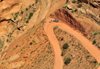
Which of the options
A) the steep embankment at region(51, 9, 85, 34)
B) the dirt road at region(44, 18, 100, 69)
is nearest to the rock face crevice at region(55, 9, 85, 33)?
the steep embankment at region(51, 9, 85, 34)

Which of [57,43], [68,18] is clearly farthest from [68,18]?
[57,43]

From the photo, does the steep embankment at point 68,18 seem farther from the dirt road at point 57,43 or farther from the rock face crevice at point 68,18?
the dirt road at point 57,43

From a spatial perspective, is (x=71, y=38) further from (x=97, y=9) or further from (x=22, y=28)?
(x=22, y=28)

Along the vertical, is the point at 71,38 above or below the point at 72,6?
below

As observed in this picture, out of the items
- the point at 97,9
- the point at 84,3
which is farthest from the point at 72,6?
the point at 97,9

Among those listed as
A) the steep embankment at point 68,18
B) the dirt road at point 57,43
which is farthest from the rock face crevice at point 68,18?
the dirt road at point 57,43

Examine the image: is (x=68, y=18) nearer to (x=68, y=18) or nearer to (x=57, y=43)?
(x=68, y=18)

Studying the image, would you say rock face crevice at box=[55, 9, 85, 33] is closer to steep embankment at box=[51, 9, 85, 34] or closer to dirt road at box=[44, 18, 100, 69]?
steep embankment at box=[51, 9, 85, 34]
